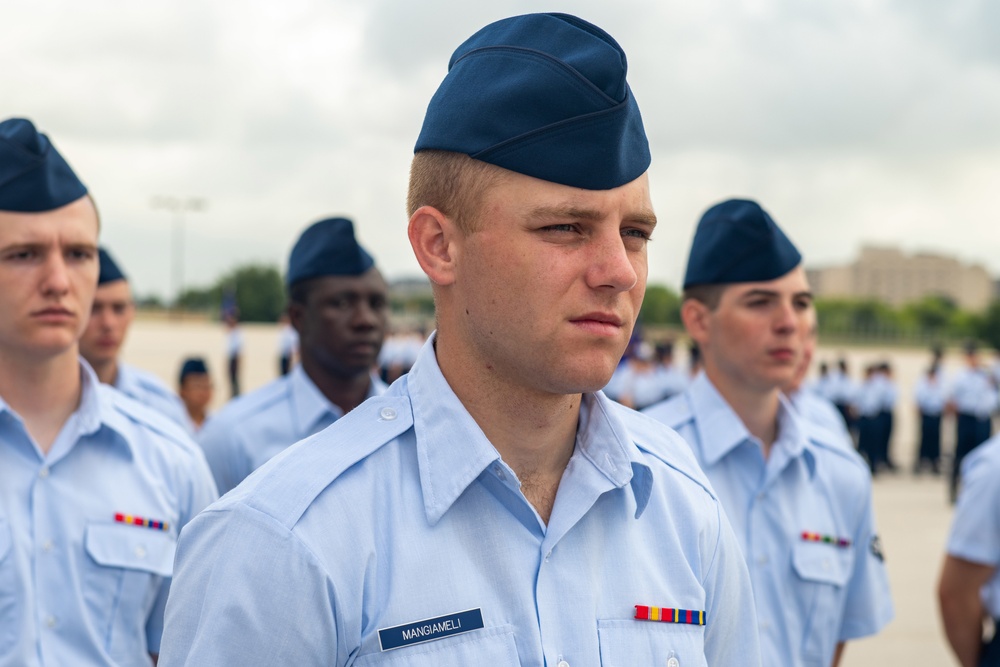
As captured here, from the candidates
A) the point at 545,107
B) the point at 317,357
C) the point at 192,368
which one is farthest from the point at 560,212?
the point at 192,368

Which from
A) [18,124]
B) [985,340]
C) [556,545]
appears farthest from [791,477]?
[985,340]

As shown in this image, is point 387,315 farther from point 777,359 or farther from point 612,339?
point 612,339

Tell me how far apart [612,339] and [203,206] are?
2178 inches

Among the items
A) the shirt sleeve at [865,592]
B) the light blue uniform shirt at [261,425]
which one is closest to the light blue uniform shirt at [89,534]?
the light blue uniform shirt at [261,425]

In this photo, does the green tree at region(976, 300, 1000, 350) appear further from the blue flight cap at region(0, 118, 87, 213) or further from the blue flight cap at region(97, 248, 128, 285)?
the blue flight cap at region(0, 118, 87, 213)

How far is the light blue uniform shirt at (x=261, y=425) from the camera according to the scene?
4.52m

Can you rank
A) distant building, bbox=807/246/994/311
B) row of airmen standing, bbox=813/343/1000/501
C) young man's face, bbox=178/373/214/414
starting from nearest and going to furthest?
1. young man's face, bbox=178/373/214/414
2. row of airmen standing, bbox=813/343/1000/501
3. distant building, bbox=807/246/994/311

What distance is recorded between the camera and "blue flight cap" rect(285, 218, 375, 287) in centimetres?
506

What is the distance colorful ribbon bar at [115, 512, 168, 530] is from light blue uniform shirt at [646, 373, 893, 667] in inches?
71.3

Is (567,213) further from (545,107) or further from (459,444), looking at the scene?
(459,444)

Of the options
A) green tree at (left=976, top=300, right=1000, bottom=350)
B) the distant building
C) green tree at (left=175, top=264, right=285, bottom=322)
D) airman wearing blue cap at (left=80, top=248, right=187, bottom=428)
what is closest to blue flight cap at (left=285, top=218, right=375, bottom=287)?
airman wearing blue cap at (left=80, top=248, right=187, bottom=428)

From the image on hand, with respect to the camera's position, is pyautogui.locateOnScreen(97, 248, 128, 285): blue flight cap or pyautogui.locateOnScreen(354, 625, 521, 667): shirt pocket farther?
pyautogui.locateOnScreen(97, 248, 128, 285): blue flight cap

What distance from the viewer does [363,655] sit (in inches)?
65.6

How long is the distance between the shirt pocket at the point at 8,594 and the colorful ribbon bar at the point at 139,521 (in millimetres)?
301
